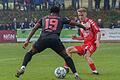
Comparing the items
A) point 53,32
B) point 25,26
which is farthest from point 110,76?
point 25,26

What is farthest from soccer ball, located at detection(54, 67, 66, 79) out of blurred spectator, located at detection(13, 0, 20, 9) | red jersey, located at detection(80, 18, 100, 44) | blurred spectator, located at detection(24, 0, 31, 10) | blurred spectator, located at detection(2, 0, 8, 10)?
blurred spectator, located at detection(13, 0, 20, 9)

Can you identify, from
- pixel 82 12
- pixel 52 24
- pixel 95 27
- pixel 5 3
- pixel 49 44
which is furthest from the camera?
pixel 5 3

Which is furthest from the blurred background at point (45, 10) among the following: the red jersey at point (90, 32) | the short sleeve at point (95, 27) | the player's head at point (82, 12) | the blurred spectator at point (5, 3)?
the player's head at point (82, 12)

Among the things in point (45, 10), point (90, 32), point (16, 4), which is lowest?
point (45, 10)

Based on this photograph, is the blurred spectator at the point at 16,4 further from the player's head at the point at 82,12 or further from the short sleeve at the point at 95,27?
the player's head at the point at 82,12

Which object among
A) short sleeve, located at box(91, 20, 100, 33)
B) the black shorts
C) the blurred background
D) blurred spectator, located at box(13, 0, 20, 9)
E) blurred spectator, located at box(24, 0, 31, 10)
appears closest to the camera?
the black shorts

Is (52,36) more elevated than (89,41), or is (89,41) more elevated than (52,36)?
(52,36)

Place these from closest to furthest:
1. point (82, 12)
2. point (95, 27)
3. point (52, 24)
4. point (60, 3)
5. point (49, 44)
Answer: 1. point (49, 44)
2. point (52, 24)
3. point (82, 12)
4. point (95, 27)
5. point (60, 3)

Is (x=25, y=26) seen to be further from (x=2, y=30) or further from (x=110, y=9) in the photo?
(x=110, y=9)

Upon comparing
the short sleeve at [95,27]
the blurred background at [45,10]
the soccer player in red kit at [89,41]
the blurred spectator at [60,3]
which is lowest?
the blurred background at [45,10]

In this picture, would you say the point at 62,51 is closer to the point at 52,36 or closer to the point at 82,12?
the point at 52,36

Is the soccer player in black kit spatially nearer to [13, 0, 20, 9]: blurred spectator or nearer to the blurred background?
the blurred background

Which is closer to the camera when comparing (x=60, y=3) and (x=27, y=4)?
(x=27, y=4)

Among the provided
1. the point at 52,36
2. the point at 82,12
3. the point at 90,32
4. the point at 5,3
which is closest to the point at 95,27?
the point at 90,32
